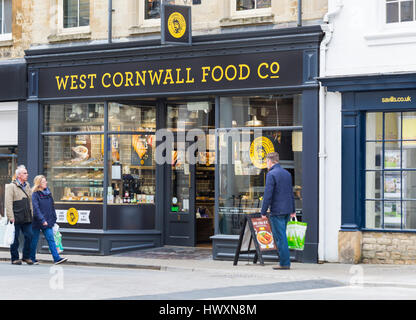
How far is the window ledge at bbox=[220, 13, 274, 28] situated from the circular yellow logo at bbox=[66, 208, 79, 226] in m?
5.25

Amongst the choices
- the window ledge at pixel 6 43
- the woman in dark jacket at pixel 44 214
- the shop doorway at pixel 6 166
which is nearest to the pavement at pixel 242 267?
the woman in dark jacket at pixel 44 214

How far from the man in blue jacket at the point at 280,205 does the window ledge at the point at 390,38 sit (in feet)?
10.00

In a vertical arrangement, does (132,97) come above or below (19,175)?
above

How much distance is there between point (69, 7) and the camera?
57.4 feet

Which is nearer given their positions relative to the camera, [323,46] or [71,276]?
[71,276]

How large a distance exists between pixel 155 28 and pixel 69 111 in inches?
111

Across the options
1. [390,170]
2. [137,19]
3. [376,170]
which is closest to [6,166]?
[137,19]

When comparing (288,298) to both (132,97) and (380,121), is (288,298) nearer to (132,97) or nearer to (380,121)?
(380,121)

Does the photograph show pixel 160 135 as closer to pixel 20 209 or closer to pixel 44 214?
pixel 44 214

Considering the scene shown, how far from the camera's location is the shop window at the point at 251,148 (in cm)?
1491

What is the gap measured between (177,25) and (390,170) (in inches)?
201

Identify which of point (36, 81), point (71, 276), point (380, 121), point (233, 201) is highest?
point (36, 81)

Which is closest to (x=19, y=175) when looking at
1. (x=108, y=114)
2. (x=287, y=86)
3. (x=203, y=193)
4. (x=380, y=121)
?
(x=108, y=114)

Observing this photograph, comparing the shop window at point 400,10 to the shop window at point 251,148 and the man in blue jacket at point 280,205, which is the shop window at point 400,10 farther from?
the man in blue jacket at point 280,205
